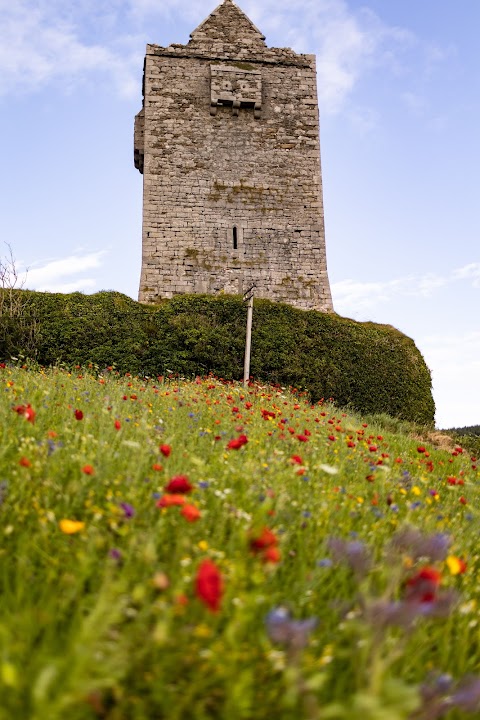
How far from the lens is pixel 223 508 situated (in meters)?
2.84

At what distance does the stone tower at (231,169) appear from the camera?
20078mm

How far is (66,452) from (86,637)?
217cm

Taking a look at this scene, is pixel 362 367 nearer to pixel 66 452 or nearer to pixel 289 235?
pixel 289 235

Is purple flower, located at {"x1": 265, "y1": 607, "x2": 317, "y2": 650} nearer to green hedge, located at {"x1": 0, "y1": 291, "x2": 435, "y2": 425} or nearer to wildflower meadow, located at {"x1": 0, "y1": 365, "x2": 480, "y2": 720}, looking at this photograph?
wildflower meadow, located at {"x1": 0, "y1": 365, "x2": 480, "y2": 720}

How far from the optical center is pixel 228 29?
21672 mm

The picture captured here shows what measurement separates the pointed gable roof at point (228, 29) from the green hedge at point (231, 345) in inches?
462

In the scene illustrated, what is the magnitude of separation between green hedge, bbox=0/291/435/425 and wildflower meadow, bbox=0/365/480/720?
36.9 ft

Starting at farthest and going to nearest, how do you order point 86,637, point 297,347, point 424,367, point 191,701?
point 424,367 → point 297,347 → point 191,701 → point 86,637

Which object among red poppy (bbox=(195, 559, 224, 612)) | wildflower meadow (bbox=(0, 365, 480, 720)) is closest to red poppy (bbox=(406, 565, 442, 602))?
wildflower meadow (bbox=(0, 365, 480, 720))

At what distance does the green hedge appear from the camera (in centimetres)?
1484

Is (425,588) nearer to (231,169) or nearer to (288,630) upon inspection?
(288,630)

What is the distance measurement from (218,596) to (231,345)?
14.5 m

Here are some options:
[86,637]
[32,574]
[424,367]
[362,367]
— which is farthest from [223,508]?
[424,367]

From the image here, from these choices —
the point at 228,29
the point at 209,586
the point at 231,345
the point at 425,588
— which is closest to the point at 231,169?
the point at 228,29
